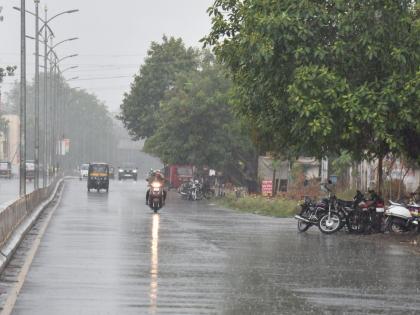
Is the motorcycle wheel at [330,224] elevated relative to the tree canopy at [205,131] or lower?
lower

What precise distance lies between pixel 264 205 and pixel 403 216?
2018cm

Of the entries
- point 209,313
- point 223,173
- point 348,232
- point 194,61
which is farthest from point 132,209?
point 194,61

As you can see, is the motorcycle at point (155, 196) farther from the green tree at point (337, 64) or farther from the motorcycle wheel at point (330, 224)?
the green tree at point (337, 64)

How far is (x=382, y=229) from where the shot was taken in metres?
33.2

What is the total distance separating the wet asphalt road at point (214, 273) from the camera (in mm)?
15156

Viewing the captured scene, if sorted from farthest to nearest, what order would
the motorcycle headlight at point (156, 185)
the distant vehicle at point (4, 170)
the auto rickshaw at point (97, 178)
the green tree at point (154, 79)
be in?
the distant vehicle at point (4, 170) < the green tree at point (154, 79) < the auto rickshaw at point (97, 178) < the motorcycle headlight at point (156, 185)

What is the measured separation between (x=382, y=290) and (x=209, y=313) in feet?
13.3

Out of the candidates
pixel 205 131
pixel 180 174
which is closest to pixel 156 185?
pixel 205 131

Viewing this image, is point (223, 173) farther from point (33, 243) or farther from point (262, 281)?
point (262, 281)

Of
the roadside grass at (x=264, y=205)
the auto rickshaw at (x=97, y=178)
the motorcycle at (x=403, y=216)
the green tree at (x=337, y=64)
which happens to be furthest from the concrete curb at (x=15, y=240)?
the auto rickshaw at (x=97, y=178)

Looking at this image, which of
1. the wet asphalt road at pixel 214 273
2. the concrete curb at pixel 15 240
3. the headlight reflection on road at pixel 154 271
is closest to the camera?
the wet asphalt road at pixel 214 273

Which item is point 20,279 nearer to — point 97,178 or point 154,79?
point 97,178

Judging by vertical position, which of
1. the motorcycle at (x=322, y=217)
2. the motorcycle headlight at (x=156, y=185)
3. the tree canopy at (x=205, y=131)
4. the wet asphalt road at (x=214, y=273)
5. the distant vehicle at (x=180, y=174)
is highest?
the tree canopy at (x=205, y=131)

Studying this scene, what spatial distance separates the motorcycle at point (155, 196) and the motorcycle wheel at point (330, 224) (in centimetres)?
1432
